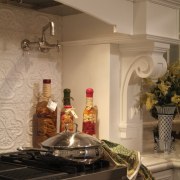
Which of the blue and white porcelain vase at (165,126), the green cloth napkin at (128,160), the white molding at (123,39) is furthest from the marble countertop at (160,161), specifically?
the white molding at (123,39)

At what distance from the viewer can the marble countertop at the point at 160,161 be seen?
1.58m

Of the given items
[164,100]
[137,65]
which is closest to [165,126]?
[164,100]

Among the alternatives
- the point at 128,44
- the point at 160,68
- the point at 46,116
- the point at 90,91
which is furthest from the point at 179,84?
the point at 46,116

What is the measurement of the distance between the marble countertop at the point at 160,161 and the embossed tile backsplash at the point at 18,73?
0.50 meters

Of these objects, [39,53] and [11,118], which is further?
[39,53]

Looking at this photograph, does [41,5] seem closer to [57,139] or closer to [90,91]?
[90,91]

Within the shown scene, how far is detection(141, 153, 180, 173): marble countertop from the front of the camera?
158 cm

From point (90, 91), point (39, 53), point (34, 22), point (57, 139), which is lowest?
point (57, 139)

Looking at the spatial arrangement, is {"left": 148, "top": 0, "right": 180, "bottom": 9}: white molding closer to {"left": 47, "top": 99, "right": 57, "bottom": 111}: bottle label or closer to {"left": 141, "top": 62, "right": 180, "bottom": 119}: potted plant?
{"left": 141, "top": 62, "right": 180, "bottom": 119}: potted plant

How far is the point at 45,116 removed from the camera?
5.23 ft

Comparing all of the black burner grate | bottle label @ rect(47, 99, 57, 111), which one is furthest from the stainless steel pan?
bottle label @ rect(47, 99, 57, 111)

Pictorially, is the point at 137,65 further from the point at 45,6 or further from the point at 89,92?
the point at 45,6

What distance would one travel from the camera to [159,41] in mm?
1639

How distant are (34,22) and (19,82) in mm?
269
